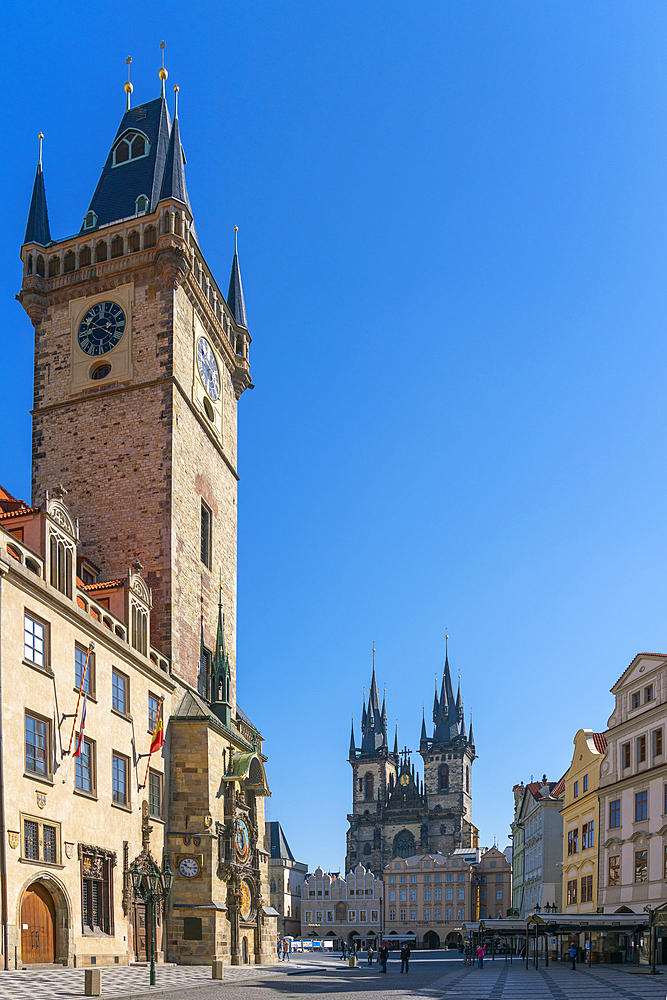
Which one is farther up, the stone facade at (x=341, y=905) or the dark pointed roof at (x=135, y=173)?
the dark pointed roof at (x=135, y=173)

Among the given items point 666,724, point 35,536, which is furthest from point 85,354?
point 666,724

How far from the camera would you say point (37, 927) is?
70.9ft

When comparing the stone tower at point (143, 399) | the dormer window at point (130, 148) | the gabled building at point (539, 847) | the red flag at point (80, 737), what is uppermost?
the dormer window at point (130, 148)

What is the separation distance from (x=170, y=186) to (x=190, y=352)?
21.1ft

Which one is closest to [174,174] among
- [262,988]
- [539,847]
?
[262,988]

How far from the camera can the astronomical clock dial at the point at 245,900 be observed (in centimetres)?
3234

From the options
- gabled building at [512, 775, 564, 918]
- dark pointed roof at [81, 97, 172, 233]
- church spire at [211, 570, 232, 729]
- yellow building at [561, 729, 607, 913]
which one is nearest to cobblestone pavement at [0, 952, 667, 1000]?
church spire at [211, 570, 232, 729]

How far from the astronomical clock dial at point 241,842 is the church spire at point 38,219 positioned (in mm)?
23621

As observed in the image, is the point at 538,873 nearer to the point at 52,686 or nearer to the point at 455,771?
the point at 52,686

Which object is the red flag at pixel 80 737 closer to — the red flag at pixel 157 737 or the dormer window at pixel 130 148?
the red flag at pixel 157 737

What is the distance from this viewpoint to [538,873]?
212ft

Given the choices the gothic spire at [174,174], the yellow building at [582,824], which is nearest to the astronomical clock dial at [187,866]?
the yellow building at [582,824]

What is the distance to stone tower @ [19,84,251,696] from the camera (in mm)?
34594

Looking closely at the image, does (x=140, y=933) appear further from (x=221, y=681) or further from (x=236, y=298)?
(x=236, y=298)
